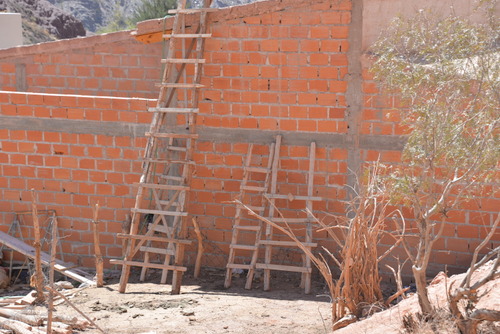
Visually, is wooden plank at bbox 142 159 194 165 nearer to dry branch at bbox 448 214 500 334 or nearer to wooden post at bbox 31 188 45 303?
wooden post at bbox 31 188 45 303

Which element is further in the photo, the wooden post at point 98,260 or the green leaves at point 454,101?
the wooden post at point 98,260

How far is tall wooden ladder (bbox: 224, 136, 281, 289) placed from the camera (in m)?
8.54

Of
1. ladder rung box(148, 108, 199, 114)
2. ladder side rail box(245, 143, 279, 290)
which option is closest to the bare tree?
ladder side rail box(245, 143, 279, 290)

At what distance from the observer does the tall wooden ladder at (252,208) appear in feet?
28.0

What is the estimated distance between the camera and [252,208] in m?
8.72

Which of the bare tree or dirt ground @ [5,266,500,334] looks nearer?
the bare tree

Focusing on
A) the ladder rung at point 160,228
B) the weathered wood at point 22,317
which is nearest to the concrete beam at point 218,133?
the ladder rung at point 160,228

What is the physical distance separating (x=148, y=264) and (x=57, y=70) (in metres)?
3.36

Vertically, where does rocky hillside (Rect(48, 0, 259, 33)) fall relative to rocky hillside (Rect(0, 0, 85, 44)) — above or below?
above

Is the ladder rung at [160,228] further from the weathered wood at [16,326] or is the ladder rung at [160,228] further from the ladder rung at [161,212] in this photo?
the weathered wood at [16,326]

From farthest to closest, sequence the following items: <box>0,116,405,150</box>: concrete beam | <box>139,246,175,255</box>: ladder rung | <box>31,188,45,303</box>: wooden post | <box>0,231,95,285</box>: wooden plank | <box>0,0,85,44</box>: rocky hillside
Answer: <box>0,0,85,44</box>: rocky hillside, <box>0,231,95,285</box>: wooden plank, <box>139,246,175,255</box>: ladder rung, <box>0,116,405,150</box>: concrete beam, <box>31,188,45,303</box>: wooden post

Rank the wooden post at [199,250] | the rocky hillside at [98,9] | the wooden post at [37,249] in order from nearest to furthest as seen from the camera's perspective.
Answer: the wooden post at [37,249] → the wooden post at [199,250] → the rocky hillside at [98,9]

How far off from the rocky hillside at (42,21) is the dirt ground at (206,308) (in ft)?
64.1

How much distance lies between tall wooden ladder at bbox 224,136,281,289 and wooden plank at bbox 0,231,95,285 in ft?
5.94
